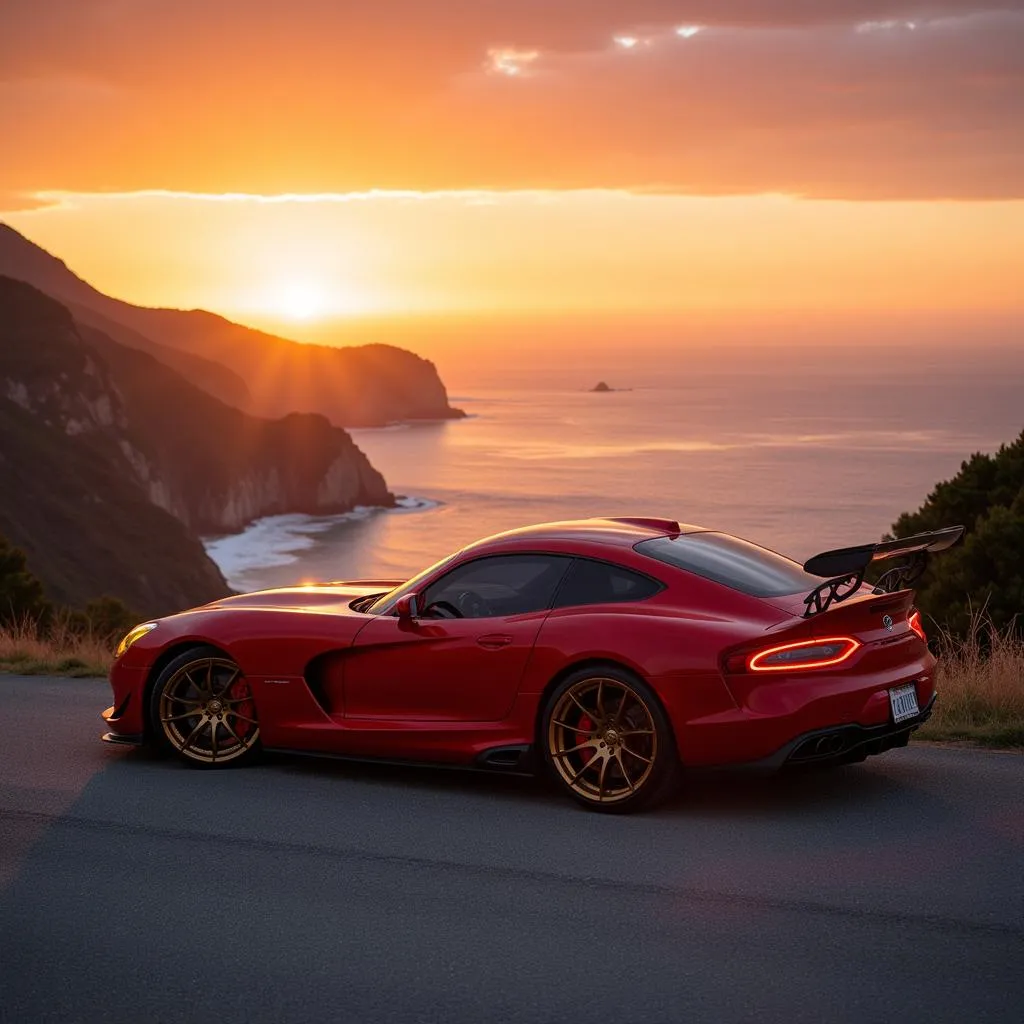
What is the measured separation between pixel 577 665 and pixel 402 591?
1302mm

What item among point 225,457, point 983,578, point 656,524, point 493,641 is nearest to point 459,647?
point 493,641

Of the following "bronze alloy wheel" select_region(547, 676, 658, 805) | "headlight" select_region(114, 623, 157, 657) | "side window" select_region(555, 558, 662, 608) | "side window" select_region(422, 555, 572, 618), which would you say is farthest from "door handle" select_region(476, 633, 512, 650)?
"headlight" select_region(114, 623, 157, 657)

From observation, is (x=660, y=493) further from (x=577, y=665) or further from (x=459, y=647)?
(x=577, y=665)

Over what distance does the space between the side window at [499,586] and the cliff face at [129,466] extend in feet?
245

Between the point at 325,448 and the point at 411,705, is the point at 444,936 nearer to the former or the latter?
the point at 411,705

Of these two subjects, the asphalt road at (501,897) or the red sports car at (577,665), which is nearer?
the asphalt road at (501,897)

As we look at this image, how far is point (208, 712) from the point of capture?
28.9ft

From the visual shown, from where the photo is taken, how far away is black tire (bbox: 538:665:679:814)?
7.31 meters

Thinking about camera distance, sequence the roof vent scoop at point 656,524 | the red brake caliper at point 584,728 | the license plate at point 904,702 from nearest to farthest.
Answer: the license plate at point 904,702 < the red brake caliper at point 584,728 < the roof vent scoop at point 656,524

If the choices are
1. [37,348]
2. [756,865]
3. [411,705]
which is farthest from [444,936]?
Result: [37,348]

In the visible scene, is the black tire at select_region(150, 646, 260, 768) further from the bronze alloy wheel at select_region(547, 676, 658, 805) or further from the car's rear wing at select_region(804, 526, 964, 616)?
the car's rear wing at select_region(804, 526, 964, 616)

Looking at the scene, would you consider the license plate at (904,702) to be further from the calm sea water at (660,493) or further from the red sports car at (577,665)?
the calm sea water at (660,493)

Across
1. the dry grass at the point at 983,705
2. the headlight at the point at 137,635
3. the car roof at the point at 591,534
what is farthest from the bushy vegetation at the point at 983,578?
the headlight at the point at 137,635

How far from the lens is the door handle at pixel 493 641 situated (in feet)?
25.6
